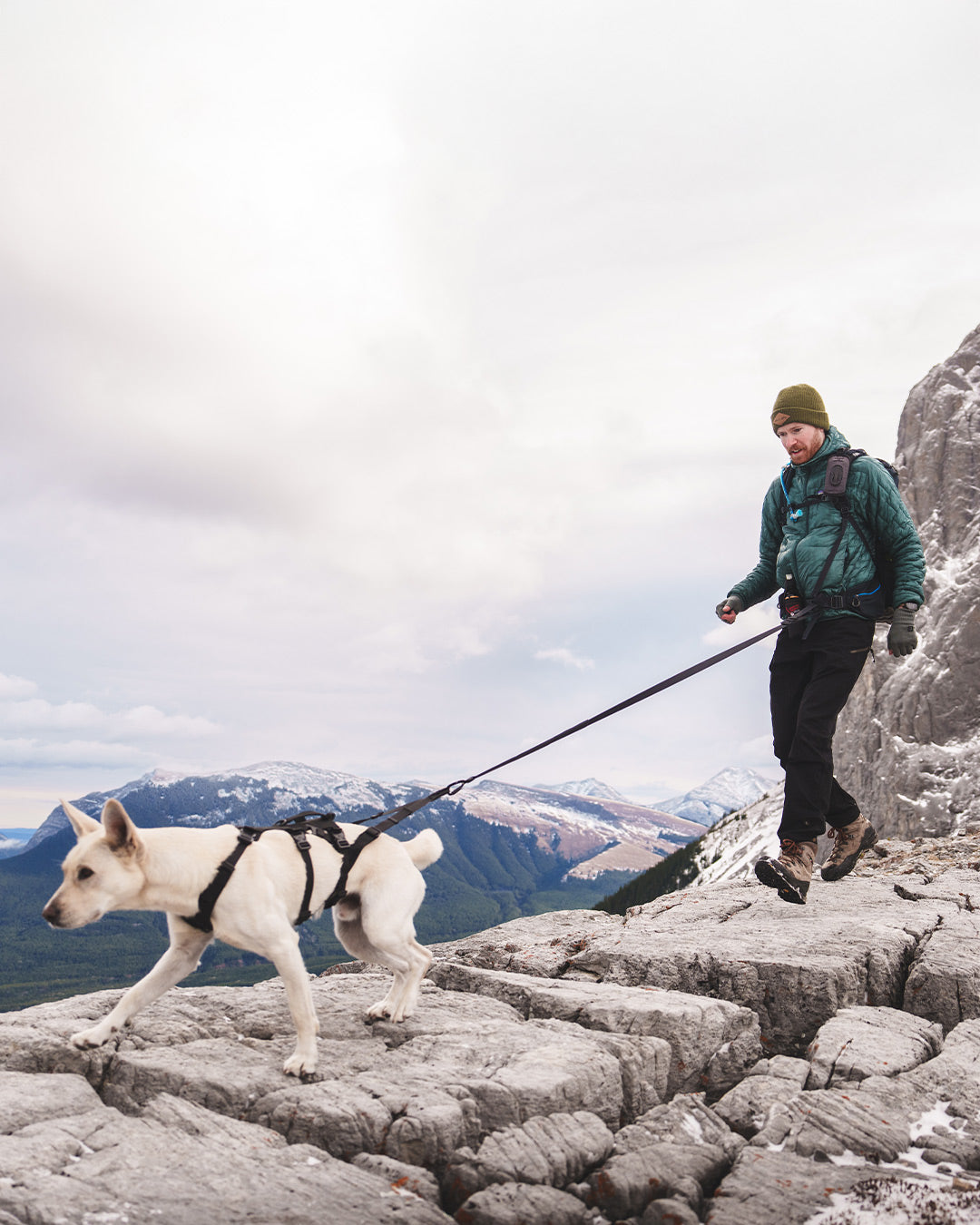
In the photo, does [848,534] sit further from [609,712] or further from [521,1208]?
[521,1208]

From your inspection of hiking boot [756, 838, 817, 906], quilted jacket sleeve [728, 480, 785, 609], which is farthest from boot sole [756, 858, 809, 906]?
quilted jacket sleeve [728, 480, 785, 609]

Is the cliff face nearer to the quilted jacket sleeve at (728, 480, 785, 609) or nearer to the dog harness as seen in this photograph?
the quilted jacket sleeve at (728, 480, 785, 609)

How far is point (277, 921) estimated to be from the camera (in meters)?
5.21

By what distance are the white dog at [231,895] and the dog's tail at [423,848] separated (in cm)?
39

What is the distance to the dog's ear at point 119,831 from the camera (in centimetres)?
471

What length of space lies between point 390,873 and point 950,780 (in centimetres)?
7352

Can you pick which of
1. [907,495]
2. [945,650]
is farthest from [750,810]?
[945,650]

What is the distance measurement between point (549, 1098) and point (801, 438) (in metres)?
7.21

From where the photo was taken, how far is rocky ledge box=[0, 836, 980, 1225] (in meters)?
3.82

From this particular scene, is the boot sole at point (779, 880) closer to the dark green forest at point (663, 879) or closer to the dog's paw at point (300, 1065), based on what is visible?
the dog's paw at point (300, 1065)

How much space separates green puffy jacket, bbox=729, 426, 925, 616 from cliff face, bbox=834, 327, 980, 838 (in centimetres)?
6168

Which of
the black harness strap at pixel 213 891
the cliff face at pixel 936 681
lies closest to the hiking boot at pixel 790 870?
the black harness strap at pixel 213 891

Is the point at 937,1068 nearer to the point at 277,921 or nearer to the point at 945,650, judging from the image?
the point at 277,921

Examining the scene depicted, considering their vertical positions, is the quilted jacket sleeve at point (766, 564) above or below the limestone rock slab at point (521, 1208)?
above
